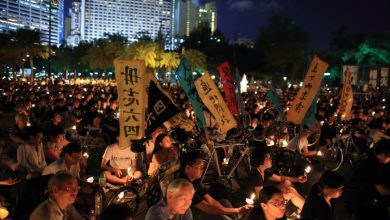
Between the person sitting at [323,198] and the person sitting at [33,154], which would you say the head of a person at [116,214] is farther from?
the person sitting at [33,154]

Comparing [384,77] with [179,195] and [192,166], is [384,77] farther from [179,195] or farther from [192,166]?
[179,195]

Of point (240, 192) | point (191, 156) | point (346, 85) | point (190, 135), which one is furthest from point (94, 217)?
point (346, 85)

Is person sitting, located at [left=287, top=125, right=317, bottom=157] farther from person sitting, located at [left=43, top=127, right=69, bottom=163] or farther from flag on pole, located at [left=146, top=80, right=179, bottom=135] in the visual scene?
person sitting, located at [left=43, top=127, right=69, bottom=163]

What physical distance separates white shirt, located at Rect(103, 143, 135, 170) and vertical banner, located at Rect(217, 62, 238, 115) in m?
4.10

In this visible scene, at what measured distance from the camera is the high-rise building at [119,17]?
183 metres

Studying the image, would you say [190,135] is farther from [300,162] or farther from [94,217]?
[94,217]

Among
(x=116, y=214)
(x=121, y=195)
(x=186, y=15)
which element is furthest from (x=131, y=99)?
(x=186, y=15)

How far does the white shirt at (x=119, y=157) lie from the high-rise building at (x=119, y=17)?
6958 inches

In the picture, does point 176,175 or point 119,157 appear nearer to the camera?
point 176,175

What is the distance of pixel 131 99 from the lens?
6934mm

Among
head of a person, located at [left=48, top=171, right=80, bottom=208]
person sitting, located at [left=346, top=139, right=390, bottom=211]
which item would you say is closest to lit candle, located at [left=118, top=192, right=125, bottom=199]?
head of a person, located at [left=48, top=171, right=80, bottom=208]

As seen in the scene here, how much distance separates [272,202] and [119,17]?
615 feet

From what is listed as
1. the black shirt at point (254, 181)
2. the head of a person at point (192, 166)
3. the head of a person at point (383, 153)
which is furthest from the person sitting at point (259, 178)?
the head of a person at point (383, 153)

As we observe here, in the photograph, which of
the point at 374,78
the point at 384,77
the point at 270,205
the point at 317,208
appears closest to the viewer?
the point at 270,205
